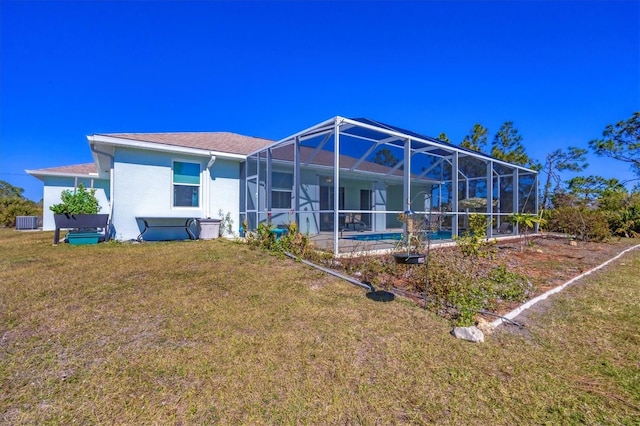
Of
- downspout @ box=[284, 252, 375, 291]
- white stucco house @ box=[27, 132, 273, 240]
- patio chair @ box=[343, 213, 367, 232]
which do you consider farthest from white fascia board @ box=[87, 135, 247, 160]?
downspout @ box=[284, 252, 375, 291]

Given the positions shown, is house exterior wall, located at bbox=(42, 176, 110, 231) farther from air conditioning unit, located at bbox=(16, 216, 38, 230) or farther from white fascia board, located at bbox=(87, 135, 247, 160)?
white fascia board, located at bbox=(87, 135, 247, 160)

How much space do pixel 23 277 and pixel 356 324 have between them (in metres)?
5.09

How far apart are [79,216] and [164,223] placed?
79.3 inches

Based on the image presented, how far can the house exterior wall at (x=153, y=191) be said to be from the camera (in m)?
8.02

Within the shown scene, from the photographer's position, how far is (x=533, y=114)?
16141 mm

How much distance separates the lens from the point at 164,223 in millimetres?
8664

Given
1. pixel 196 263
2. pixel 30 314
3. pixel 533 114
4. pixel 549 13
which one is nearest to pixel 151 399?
pixel 30 314

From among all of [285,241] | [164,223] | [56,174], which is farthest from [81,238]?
[56,174]

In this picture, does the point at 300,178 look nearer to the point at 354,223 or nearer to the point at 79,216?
the point at 354,223

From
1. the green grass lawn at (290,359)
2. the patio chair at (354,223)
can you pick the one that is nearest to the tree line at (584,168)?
the patio chair at (354,223)

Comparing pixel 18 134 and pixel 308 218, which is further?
pixel 18 134

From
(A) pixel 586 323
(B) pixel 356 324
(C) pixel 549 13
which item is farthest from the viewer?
(C) pixel 549 13

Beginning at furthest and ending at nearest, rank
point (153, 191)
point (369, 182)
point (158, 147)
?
Result: point (369, 182)
point (153, 191)
point (158, 147)

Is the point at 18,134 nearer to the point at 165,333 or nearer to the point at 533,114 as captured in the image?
the point at 165,333
